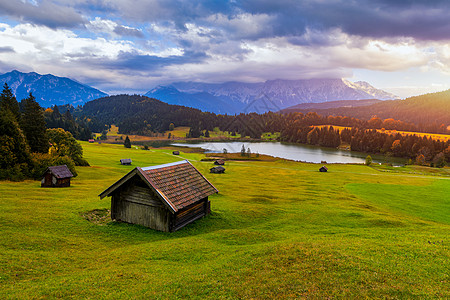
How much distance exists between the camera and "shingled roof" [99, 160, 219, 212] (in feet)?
67.4

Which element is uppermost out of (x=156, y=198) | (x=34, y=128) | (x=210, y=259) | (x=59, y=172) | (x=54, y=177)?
(x=34, y=128)

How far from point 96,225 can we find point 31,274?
9.11 meters

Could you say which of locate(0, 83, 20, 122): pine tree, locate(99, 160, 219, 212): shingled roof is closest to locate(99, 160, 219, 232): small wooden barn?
locate(99, 160, 219, 212): shingled roof

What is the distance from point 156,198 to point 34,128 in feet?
168

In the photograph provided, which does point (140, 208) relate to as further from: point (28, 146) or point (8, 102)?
point (8, 102)

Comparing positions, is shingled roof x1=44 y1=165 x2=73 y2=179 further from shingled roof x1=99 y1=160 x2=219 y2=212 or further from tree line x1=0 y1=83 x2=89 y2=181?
shingled roof x1=99 y1=160 x2=219 y2=212

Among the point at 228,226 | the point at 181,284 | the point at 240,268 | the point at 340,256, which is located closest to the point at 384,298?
the point at 340,256

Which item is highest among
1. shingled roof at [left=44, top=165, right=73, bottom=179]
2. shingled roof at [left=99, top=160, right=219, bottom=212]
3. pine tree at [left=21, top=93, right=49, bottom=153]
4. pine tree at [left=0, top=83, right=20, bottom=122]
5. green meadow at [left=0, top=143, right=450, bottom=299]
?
pine tree at [left=0, top=83, right=20, bottom=122]

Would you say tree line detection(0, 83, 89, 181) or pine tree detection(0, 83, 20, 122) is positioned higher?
pine tree detection(0, 83, 20, 122)

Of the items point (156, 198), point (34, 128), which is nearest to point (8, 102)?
point (34, 128)

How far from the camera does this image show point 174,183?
22.6m

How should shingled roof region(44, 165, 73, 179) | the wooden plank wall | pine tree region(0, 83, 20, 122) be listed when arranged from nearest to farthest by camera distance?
the wooden plank wall → shingled roof region(44, 165, 73, 179) → pine tree region(0, 83, 20, 122)

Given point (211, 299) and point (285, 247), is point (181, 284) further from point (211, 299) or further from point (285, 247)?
point (285, 247)

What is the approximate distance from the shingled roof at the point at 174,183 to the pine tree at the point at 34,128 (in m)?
45.4
